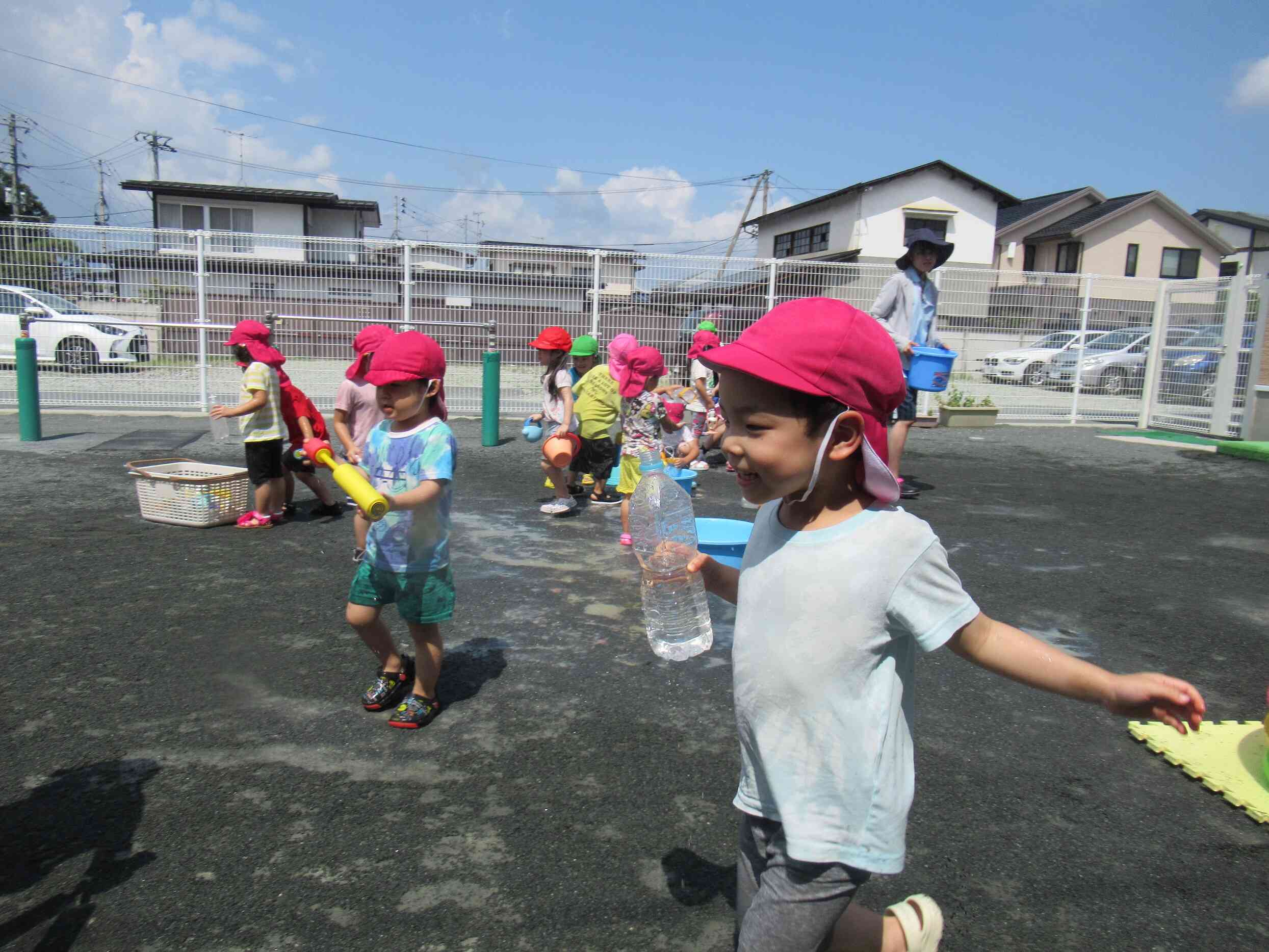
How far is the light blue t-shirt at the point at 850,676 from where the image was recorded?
1733 mm

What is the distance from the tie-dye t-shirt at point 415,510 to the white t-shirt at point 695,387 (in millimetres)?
5317

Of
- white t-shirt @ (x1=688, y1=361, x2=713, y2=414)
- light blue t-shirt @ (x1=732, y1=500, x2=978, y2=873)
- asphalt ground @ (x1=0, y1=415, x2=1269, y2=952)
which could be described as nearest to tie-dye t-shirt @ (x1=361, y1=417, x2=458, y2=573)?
asphalt ground @ (x1=0, y1=415, x2=1269, y2=952)

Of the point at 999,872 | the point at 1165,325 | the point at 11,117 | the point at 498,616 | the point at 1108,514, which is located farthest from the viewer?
the point at 11,117

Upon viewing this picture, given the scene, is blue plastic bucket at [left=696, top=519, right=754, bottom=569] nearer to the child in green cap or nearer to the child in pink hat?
the child in pink hat

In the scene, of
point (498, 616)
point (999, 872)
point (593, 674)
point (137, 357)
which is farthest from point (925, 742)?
point (137, 357)

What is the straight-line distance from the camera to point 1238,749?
3.44 metres

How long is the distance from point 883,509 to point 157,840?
2.48m

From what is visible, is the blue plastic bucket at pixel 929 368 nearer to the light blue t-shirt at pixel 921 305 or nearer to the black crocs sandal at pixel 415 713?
the light blue t-shirt at pixel 921 305

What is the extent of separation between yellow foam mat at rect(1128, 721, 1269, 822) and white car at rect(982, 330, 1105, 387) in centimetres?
1198

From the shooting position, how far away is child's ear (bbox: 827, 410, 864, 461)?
173 centimetres

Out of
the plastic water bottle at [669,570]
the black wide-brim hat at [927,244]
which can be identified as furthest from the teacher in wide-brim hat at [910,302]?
the plastic water bottle at [669,570]

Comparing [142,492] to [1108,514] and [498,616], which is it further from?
[1108,514]

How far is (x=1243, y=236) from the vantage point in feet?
160

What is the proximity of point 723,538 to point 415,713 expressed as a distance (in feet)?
7.30
